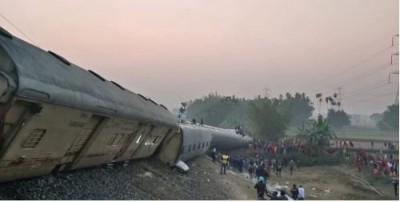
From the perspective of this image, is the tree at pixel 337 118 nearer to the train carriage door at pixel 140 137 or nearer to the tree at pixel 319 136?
the tree at pixel 319 136

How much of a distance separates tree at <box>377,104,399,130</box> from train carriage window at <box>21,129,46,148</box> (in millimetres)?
127749

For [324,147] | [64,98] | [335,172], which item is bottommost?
[64,98]

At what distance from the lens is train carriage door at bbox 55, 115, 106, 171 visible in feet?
38.0

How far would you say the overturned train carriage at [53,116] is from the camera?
328 inches

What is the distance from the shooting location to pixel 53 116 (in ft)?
31.4

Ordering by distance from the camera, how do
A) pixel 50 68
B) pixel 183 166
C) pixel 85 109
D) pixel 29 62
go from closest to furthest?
pixel 29 62, pixel 50 68, pixel 85 109, pixel 183 166

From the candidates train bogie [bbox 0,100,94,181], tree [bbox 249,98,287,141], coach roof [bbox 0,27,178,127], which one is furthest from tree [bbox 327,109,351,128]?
train bogie [bbox 0,100,94,181]

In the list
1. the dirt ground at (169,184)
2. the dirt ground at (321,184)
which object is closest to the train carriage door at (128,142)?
the dirt ground at (169,184)

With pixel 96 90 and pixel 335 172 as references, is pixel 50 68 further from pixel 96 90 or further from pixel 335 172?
pixel 335 172

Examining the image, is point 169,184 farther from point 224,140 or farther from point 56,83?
point 224,140

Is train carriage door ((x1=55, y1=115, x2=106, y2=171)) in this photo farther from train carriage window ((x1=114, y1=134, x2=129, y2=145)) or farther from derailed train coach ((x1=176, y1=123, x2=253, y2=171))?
derailed train coach ((x1=176, y1=123, x2=253, y2=171))

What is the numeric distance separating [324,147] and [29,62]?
34470mm

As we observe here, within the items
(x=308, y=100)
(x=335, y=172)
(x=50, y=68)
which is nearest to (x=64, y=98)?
(x=50, y=68)

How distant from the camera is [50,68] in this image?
1005 cm
